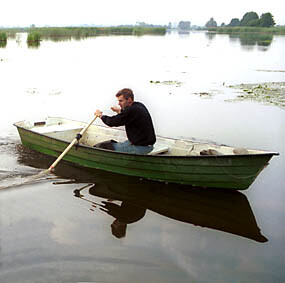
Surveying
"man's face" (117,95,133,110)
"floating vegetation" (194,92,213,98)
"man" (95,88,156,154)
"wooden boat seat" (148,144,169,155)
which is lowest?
"floating vegetation" (194,92,213,98)

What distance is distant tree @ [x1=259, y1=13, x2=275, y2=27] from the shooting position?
286 ft

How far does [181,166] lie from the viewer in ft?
21.5

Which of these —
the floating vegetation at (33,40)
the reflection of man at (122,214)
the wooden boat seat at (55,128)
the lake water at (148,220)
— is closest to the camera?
the lake water at (148,220)

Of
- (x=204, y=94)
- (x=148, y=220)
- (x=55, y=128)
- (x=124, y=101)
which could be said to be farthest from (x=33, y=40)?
(x=148, y=220)

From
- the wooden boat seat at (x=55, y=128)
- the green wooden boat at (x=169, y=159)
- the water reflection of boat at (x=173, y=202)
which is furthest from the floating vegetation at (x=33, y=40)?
the water reflection of boat at (x=173, y=202)

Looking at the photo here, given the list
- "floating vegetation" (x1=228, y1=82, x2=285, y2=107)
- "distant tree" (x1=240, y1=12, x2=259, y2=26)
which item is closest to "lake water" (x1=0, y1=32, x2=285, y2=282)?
"floating vegetation" (x1=228, y1=82, x2=285, y2=107)

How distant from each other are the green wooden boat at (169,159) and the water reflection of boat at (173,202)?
0.16m

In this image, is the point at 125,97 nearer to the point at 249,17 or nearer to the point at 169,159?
the point at 169,159

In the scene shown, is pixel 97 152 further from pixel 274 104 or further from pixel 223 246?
pixel 274 104

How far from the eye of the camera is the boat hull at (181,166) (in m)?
6.11

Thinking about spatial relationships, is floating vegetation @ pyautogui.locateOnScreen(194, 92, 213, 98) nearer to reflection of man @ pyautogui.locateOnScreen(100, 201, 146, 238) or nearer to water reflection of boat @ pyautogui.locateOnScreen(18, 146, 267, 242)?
water reflection of boat @ pyautogui.locateOnScreen(18, 146, 267, 242)

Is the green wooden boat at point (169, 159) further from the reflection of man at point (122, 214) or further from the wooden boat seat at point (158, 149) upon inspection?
the reflection of man at point (122, 214)

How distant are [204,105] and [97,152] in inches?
267

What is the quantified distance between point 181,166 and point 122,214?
1315 millimetres
